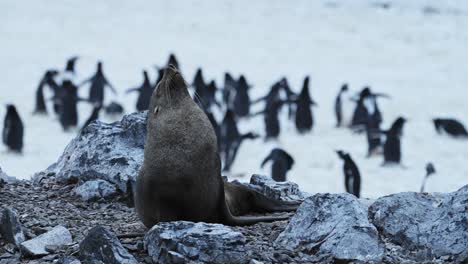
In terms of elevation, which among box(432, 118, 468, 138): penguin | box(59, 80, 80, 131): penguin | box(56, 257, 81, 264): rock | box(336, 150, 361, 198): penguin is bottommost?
box(336, 150, 361, 198): penguin

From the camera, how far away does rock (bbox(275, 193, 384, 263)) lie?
4.02 m

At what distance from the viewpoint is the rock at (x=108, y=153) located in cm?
550

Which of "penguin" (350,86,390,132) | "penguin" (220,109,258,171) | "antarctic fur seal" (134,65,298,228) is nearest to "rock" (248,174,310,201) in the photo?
"antarctic fur seal" (134,65,298,228)

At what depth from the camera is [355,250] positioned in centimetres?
400

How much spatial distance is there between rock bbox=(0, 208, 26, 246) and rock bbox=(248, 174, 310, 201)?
65.6 inches

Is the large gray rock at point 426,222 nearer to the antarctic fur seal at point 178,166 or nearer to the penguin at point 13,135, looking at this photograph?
the antarctic fur seal at point 178,166

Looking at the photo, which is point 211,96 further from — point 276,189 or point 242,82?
point 276,189

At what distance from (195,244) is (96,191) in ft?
5.59

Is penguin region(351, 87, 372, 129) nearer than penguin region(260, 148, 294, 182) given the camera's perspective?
No

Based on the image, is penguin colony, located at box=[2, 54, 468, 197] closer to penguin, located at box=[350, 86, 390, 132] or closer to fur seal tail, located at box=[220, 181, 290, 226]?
penguin, located at box=[350, 86, 390, 132]

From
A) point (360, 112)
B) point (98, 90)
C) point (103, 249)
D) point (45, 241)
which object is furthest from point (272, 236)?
point (98, 90)

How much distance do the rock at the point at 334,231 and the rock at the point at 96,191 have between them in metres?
1.49

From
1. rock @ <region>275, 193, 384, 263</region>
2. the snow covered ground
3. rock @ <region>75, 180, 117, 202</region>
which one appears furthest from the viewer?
the snow covered ground

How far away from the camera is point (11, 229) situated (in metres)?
4.25
